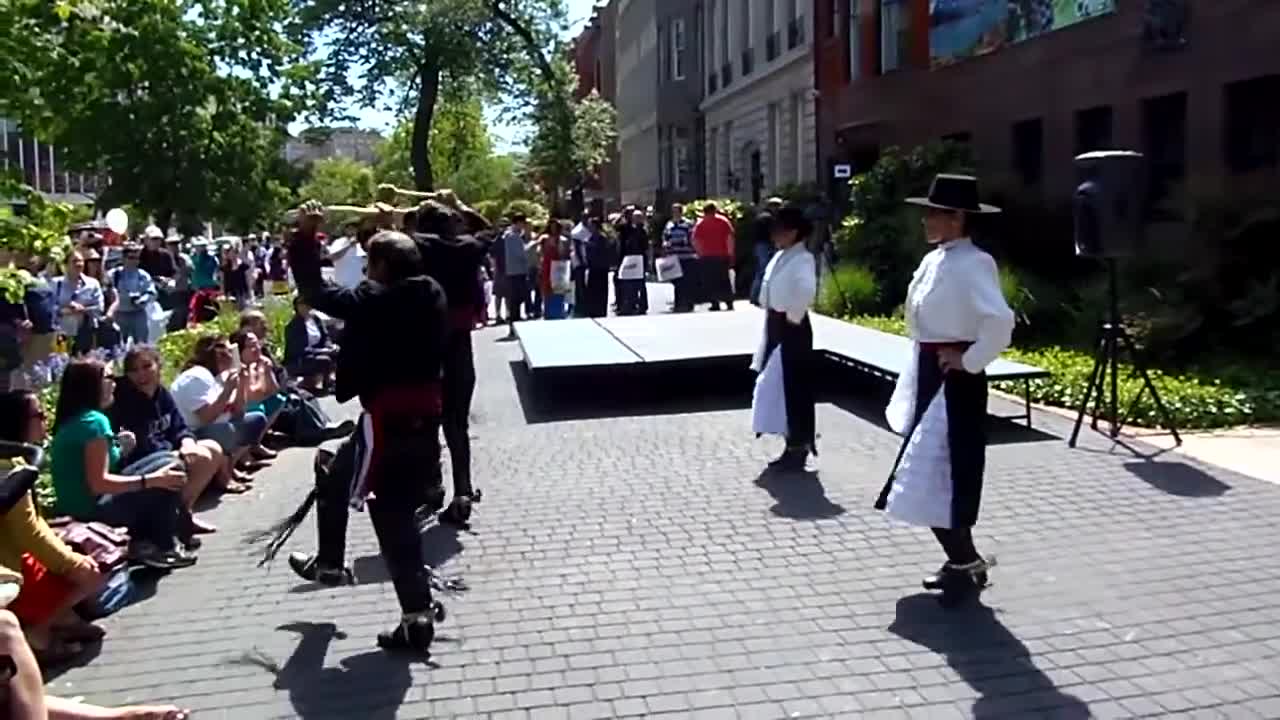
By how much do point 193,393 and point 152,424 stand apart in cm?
115

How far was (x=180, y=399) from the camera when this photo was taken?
873cm

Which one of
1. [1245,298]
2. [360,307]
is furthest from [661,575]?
[1245,298]

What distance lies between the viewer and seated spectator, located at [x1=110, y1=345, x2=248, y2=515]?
7.44 metres

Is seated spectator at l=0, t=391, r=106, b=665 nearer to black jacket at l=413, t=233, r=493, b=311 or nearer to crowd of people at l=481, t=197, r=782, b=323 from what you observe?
black jacket at l=413, t=233, r=493, b=311

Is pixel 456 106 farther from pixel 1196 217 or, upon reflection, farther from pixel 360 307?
pixel 360 307

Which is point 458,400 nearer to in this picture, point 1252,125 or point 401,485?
point 401,485

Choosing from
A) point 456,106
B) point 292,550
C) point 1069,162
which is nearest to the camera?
point 292,550

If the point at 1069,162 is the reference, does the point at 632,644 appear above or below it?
below

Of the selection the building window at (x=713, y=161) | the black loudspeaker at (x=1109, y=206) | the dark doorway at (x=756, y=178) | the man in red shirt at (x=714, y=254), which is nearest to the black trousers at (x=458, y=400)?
the black loudspeaker at (x=1109, y=206)

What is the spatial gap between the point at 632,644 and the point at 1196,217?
10.3 metres

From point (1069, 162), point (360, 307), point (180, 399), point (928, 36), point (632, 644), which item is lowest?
point (632, 644)

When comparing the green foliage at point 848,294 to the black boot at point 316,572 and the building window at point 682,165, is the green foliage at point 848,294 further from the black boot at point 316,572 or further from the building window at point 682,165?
the building window at point 682,165

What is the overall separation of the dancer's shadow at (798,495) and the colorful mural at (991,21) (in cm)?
1147

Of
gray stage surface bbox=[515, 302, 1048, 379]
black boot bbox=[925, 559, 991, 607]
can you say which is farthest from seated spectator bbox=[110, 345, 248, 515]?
gray stage surface bbox=[515, 302, 1048, 379]
